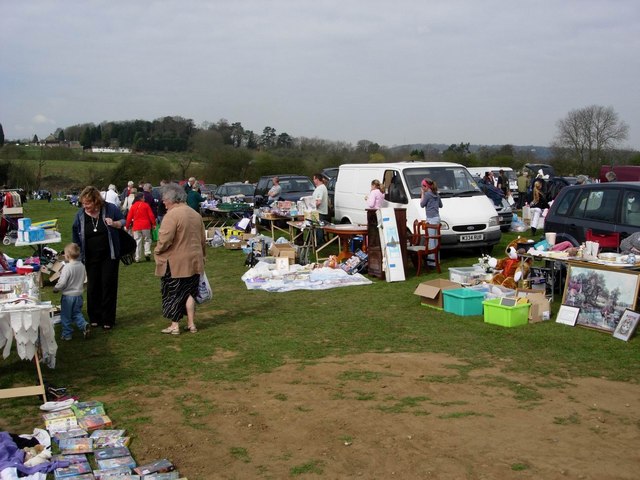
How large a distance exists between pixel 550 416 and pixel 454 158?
42731mm

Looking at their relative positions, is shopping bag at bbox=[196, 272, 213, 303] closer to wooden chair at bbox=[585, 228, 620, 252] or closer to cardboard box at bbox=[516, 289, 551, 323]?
cardboard box at bbox=[516, 289, 551, 323]

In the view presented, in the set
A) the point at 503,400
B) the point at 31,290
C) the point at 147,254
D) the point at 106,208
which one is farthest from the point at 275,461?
the point at 147,254

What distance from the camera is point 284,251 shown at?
1461cm

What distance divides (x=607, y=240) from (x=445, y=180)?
18.5ft

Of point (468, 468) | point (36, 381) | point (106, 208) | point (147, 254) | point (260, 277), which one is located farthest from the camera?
point (147, 254)

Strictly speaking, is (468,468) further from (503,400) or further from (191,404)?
(191,404)

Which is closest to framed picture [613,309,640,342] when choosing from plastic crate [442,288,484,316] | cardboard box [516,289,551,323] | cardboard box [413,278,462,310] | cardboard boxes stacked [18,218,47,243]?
cardboard box [516,289,551,323]

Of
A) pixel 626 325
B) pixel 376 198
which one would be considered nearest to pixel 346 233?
pixel 376 198

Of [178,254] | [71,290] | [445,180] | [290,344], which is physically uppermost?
[445,180]

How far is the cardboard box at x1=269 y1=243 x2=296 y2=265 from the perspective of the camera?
14539 millimetres

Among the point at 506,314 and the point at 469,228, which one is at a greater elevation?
the point at 469,228

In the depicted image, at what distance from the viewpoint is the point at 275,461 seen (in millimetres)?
5008

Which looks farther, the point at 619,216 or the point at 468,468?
the point at 619,216

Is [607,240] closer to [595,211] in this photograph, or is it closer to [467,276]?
[595,211]
